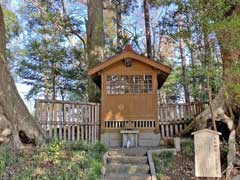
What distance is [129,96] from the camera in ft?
34.3

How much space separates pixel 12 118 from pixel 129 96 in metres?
4.36

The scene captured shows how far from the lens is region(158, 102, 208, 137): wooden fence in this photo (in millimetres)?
10406

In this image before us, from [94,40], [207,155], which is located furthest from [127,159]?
[94,40]

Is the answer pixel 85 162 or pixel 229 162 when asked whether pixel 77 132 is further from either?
pixel 229 162

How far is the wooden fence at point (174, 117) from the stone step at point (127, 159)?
3.41 m

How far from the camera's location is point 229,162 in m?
6.73

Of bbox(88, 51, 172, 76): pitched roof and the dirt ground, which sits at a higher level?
bbox(88, 51, 172, 76): pitched roof

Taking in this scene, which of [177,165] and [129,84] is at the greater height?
[129,84]

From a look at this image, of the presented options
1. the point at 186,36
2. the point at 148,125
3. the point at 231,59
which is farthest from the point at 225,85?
the point at 148,125

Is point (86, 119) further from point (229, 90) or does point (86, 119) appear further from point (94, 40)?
point (229, 90)

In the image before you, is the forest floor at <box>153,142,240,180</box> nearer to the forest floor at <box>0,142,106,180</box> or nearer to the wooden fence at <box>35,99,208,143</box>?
the forest floor at <box>0,142,106,180</box>

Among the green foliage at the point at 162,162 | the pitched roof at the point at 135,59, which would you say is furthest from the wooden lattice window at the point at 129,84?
the green foliage at the point at 162,162

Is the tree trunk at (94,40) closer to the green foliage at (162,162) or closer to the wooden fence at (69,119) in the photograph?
the wooden fence at (69,119)

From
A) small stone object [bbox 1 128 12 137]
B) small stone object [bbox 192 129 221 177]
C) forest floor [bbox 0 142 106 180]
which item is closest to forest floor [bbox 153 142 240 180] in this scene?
small stone object [bbox 192 129 221 177]
